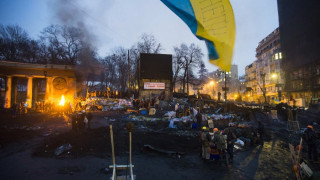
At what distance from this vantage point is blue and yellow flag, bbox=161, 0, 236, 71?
12.0ft

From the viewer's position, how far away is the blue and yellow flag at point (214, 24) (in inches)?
144

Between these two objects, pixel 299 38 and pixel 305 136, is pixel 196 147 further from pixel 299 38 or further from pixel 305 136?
pixel 299 38

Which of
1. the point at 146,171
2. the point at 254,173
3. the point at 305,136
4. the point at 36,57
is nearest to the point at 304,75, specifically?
the point at 305,136

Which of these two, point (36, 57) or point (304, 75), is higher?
point (36, 57)

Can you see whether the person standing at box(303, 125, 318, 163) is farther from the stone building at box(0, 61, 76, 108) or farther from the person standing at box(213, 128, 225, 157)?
the stone building at box(0, 61, 76, 108)

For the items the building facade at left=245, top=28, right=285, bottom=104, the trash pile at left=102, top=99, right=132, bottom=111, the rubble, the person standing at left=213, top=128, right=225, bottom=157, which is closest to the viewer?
the person standing at left=213, top=128, right=225, bottom=157

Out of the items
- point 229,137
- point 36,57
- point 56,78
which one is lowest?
point 229,137

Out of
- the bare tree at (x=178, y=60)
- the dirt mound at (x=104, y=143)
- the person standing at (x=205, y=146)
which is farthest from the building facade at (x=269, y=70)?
the person standing at (x=205, y=146)

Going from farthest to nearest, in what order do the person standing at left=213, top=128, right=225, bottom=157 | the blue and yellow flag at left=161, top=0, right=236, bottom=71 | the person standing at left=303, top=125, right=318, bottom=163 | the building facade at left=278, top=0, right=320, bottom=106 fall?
the building facade at left=278, top=0, right=320, bottom=106 → the person standing at left=213, top=128, right=225, bottom=157 → the person standing at left=303, top=125, right=318, bottom=163 → the blue and yellow flag at left=161, top=0, right=236, bottom=71

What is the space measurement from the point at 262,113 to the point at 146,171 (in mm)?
18728

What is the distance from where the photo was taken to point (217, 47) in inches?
150

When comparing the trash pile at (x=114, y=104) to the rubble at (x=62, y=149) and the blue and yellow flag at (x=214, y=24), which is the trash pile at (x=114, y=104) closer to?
the rubble at (x=62, y=149)

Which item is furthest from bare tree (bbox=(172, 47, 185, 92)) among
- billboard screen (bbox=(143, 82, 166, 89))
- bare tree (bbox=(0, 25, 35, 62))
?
bare tree (bbox=(0, 25, 35, 62))

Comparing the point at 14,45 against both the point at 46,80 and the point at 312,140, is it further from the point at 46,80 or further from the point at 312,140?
the point at 312,140
